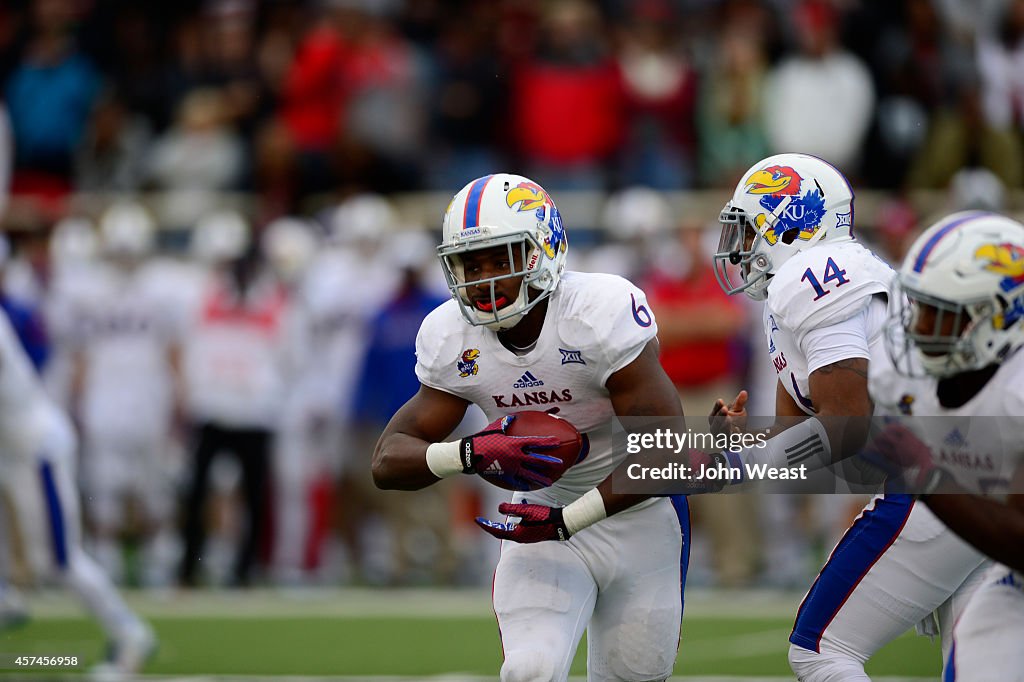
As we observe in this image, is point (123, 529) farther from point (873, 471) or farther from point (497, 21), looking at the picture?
point (873, 471)

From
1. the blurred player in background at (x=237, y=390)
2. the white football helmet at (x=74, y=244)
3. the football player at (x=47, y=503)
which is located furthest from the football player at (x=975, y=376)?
the white football helmet at (x=74, y=244)

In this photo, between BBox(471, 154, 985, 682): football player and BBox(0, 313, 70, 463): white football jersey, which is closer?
BBox(471, 154, 985, 682): football player

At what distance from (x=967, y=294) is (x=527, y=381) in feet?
4.31

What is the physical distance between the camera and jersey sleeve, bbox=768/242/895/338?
14.7 feet

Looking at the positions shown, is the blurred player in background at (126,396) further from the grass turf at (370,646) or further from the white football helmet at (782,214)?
the white football helmet at (782,214)

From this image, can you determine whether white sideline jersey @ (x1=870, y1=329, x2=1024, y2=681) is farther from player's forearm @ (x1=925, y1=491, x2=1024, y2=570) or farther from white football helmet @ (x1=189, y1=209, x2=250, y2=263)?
white football helmet @ (x1=189, y1=209, x2=250, y2=263)

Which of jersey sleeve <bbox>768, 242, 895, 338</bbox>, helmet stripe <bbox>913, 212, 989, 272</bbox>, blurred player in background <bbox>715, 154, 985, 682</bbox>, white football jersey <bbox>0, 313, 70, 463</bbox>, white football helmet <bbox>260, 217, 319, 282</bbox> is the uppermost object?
helmet stripe <bbox>913, 212, 989, 272</bbox>

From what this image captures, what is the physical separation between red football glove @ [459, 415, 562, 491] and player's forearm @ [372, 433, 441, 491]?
0.17 meters

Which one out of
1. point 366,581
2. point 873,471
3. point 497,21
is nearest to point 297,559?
point 366,581

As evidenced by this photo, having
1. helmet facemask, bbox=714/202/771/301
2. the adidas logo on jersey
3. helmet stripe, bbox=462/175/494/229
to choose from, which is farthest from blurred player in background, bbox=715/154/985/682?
helmet stripe, bbox=462/175/494/229

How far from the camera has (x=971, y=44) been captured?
11117 millimetres

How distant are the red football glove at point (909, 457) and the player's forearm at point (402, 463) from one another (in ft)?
4.23

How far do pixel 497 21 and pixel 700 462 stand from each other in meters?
8.02

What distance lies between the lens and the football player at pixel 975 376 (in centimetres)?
388
